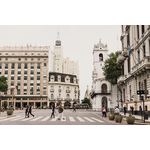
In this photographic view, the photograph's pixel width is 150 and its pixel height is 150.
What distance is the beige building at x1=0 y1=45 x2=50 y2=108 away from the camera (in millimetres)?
79312

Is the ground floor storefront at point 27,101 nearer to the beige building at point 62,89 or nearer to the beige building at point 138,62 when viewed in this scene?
the beige building at point 62,89

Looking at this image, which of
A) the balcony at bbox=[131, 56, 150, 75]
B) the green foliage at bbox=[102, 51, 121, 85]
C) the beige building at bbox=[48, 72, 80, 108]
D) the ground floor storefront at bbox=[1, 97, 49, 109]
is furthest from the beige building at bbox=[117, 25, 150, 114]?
the beige building at bbox=[48, 72, 80, 108]

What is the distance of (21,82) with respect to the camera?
80250 millimetres

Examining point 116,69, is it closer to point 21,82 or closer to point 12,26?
point 12,26

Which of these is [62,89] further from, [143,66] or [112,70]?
[143,66]

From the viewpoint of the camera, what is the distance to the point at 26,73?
8081 centimetres

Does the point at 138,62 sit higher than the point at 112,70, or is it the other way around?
the point at 112,70

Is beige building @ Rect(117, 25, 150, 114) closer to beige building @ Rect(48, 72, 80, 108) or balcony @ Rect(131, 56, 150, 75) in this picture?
balcony @ Rect(131, 56, 150, 75)

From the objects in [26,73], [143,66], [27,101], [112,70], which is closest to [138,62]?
[143,66]

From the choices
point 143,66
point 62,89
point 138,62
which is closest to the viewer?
point 143,66

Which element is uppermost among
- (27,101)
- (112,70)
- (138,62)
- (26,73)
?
(26,73)

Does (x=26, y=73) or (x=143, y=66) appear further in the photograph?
(x=26, y=73)
